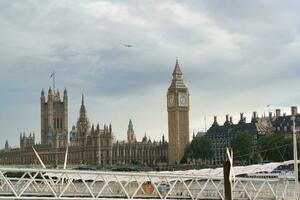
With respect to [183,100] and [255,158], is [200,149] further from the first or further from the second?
[255,158]

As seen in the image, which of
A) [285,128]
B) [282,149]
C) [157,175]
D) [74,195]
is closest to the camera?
[157,175]

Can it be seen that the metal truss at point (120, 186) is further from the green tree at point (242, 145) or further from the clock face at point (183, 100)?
the clock face at point (183, 100)

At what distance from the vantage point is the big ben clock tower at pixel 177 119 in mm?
194875

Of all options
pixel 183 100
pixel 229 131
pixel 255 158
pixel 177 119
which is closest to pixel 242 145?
pixel 255 158

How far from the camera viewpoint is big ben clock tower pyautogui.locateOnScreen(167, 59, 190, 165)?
194875mm

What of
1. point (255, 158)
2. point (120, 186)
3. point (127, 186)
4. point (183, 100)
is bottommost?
point (127, 186)

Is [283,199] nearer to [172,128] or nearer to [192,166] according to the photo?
[192,166]

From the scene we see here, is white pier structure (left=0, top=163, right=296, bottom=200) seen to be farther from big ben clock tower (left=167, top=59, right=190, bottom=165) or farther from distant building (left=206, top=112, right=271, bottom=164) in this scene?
big ben clock tower (left=167, top=59, right=190, bottom=165)

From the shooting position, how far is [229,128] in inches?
7677

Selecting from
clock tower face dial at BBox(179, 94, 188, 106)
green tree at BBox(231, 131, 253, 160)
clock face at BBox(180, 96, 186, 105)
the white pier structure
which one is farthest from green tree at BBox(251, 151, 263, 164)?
the white pier structure

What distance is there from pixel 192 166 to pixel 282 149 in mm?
25344

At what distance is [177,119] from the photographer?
195m

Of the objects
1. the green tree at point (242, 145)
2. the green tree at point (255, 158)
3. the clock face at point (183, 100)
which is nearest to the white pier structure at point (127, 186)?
the green tree at point (255, 158)

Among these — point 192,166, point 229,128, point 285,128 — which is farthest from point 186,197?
point 229,128
